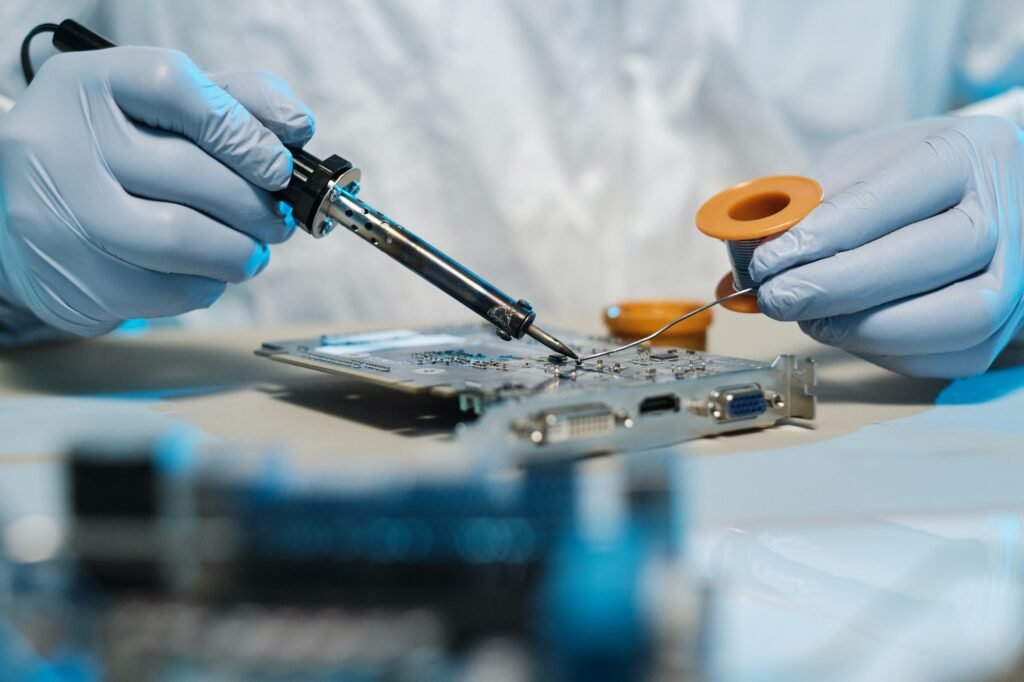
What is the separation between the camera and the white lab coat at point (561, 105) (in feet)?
4.42

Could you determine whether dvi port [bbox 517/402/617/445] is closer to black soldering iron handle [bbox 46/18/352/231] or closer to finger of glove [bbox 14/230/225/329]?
black soldering iron handle [bbox 46/18/352/231]

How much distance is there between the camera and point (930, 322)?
33.9 inches

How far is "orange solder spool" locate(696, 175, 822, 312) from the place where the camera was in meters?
0.80

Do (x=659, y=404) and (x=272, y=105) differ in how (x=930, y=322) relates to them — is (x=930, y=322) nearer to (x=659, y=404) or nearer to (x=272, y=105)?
(x=659, y=404)

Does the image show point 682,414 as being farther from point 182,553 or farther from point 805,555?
point 182,553

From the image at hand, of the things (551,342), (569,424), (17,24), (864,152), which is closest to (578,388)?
(569,424)

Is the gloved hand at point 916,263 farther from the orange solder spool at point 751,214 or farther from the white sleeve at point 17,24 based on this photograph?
the white sleeve at point 17,24

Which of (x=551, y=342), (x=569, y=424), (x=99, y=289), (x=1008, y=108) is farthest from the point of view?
(x=1008, y=108)

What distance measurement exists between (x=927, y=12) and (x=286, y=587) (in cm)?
155

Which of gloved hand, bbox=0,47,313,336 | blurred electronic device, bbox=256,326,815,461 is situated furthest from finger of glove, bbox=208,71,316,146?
blurred electronic device, bbox=256,326,815,461

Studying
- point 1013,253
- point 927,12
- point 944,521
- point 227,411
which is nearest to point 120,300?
point 227,411

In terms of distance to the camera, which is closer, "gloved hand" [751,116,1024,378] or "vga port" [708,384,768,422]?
"vga port" [708,384,768,422]

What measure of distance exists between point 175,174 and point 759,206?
57cm

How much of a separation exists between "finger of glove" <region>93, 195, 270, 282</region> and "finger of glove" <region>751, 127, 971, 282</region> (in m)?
0.53
